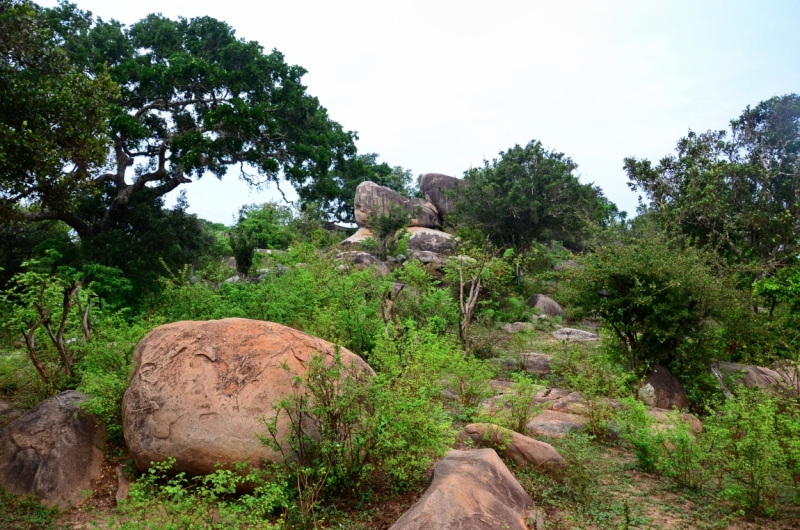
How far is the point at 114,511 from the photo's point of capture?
5.16 meters

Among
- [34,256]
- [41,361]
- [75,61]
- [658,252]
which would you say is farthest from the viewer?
[34,256]

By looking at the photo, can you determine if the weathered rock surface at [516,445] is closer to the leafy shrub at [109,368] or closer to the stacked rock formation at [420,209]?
the leafy shrub at [109,368]

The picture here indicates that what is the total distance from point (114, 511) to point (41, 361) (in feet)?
10.4

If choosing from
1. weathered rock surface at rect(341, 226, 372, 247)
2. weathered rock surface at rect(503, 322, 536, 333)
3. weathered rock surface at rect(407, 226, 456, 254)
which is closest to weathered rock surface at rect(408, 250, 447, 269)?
weathered rock surface at rect(407, 226, 456, 254)

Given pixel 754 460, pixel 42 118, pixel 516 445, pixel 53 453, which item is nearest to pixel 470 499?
pixel 516 445

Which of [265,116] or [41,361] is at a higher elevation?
[265,116]

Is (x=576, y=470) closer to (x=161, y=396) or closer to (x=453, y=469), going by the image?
(x=453, y=469)

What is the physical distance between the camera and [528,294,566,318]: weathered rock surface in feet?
69.7

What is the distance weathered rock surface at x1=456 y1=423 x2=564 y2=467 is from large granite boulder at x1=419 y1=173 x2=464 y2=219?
1167 inches

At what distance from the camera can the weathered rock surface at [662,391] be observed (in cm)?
982

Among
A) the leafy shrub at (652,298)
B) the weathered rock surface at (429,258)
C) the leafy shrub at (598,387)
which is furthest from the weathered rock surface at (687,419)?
the weathered rock surface at (429,258)

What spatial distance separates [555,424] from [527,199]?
20.1 m

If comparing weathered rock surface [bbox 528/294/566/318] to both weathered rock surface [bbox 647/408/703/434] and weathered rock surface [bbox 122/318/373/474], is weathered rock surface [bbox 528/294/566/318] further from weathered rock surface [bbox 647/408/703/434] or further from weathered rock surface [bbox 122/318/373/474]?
weathered rock surface [bbox 122/318/373/474]

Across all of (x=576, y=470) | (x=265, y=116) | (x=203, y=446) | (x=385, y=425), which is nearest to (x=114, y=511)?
(x=203, y=446)
